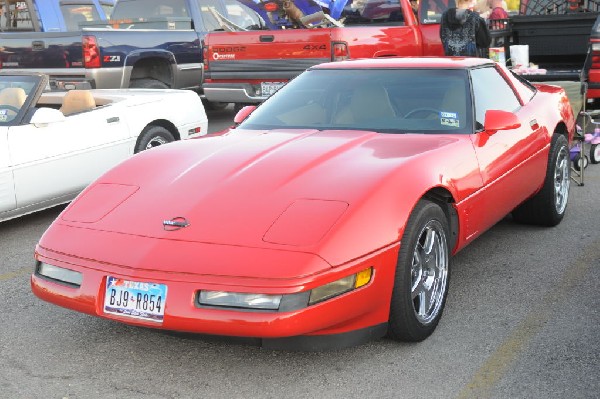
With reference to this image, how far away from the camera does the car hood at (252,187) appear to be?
12.0 feet

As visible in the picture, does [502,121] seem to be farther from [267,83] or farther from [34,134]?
[267,83]

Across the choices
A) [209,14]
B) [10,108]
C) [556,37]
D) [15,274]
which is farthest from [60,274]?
[209,14]

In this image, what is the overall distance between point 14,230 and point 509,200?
383 centimetres

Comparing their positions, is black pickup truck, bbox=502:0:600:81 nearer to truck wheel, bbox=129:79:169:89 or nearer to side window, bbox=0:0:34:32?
truck wheel, bbox=129:79:169:89

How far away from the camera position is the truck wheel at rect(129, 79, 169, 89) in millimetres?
11828

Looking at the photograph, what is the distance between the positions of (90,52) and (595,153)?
636 centimetres

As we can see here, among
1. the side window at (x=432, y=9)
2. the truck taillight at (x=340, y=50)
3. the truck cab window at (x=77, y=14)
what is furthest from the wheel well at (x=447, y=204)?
the truck cab window at (x=77, y=14)

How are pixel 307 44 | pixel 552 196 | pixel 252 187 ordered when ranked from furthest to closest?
pixel 307 44
pixel 552 196
pixel 252 187

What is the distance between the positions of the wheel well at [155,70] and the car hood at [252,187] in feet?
24.6

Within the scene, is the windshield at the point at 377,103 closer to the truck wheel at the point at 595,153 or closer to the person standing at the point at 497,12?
the truck wheel at the point at 595,153

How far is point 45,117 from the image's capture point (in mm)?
6438

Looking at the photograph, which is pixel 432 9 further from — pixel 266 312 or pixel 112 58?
pixel 266 312

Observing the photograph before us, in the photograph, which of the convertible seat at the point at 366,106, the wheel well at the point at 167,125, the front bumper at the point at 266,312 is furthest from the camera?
the wheel well at the point at 167,125

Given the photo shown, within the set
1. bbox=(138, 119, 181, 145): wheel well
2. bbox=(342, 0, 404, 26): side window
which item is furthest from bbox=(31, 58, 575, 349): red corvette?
bbox=(342, 0, 404, 26): side window
